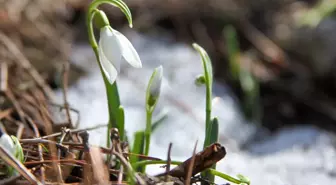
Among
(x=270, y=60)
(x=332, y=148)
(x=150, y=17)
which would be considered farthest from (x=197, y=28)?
(x=332, y=148)

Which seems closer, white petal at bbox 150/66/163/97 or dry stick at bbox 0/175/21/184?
dry stick at bbox 0/175/21/184

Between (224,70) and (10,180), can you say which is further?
(224,70)

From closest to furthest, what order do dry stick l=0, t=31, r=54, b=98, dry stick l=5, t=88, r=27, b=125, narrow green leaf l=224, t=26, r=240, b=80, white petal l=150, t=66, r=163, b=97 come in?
white petal l=150, t=66, r=163, b=97 → dry stick l=5, t=88, r=27, b=125 → dry stick l=0, t=31, r=54, b=98 → narrow green leaf l=224, t=26, r=240, b=80

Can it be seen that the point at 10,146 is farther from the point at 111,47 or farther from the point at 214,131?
the point at 214,131

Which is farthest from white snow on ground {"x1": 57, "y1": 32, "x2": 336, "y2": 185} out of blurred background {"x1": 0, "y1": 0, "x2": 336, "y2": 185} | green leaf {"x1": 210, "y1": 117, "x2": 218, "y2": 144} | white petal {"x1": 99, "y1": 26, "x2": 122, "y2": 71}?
white petal {"x1": 99, "y1": 26, "x2": 122, "y2": 71}

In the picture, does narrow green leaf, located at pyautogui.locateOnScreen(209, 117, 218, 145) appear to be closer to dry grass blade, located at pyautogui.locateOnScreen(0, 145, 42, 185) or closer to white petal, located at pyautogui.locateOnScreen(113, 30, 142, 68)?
white petal, located at pyautogui.locateOnScreen(113, 30, 142, 68)

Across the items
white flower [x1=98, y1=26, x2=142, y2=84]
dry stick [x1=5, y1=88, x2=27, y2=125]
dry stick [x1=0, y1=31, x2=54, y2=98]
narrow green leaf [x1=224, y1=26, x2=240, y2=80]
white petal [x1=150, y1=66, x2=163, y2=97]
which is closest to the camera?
white flower [x1=98, y1=26, x2=142, y2=84]

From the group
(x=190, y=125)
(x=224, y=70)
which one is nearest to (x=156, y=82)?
(x=190, y=125)

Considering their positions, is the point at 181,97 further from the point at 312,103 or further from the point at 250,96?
the point at 312,103
